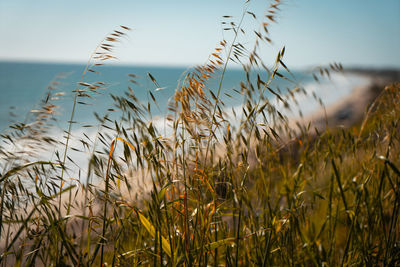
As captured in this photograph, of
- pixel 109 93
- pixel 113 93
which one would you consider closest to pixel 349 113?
pixel 113 93

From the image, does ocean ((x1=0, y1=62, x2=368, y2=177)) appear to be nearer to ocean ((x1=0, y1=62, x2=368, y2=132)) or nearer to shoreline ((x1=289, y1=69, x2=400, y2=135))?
ocean ((x1=0, y1=62, x2=368, y2=132))

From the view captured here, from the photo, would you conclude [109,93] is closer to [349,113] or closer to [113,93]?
[113,93]

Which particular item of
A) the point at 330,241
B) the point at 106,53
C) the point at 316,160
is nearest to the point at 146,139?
the point at 106,53

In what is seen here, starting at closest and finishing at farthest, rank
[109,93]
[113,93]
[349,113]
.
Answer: [109,93], [113,93], [349,113]

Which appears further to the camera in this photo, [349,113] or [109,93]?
[349,113]

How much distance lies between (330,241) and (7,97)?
85.4 feet

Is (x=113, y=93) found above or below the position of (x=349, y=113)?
above

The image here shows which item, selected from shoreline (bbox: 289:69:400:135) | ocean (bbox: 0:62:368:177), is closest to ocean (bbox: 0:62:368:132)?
ocean (bbox: 0:62:368:177)

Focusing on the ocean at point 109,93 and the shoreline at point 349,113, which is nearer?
the ocean at point 109,93

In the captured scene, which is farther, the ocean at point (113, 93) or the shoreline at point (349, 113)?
the shoreline at point (349, 113)

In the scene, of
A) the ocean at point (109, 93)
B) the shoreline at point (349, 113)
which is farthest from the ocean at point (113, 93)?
the shoreline at point (349, 113)

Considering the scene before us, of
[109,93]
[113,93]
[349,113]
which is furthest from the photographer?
[349,113]

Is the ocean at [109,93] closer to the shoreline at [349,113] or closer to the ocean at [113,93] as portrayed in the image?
the ocean at [113,93]

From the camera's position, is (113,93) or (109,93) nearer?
(109,93)
